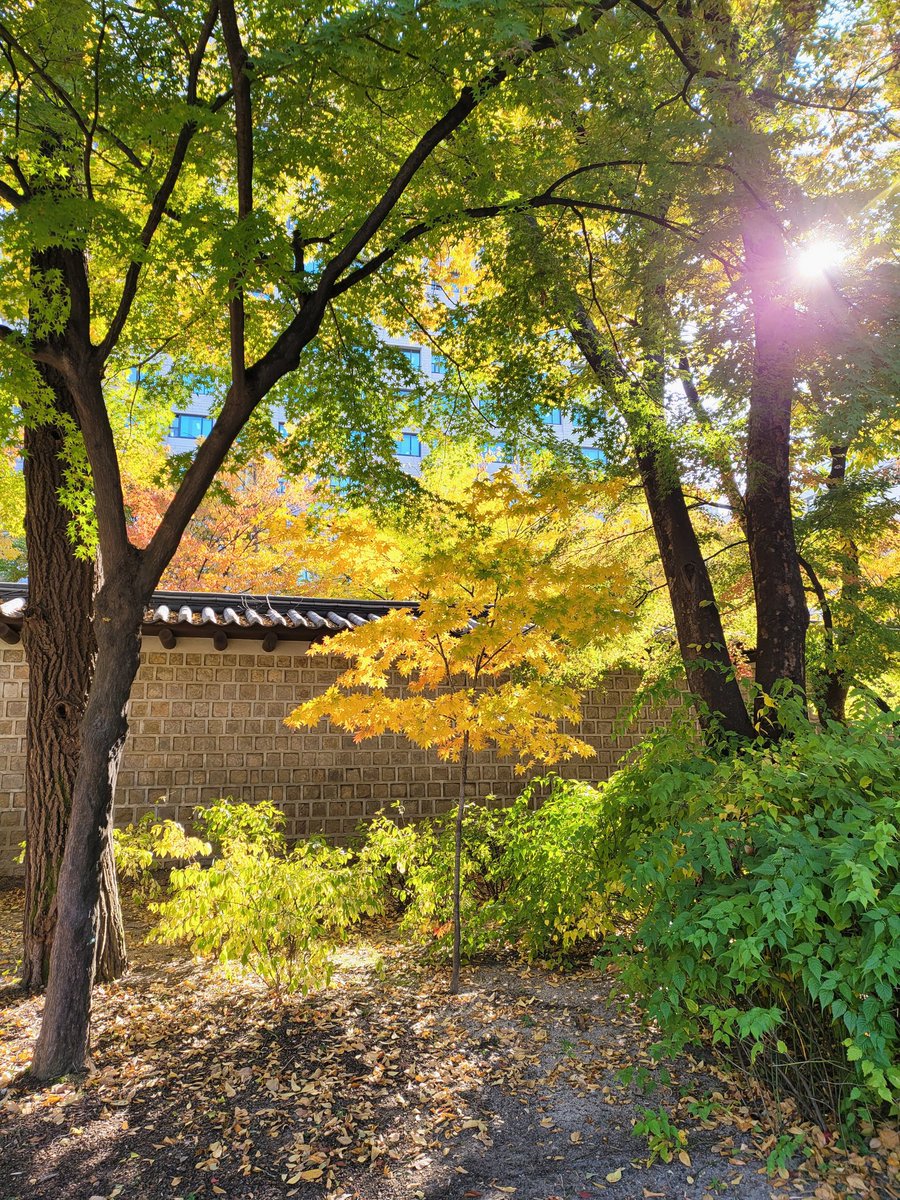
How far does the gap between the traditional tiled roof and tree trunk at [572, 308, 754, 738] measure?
A: 8.63 ft

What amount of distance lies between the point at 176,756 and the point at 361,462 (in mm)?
4214

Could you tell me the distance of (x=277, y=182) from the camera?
180 inches

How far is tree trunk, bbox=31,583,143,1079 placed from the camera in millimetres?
3611

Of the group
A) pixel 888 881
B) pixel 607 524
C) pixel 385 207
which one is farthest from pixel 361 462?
pixel 888 881

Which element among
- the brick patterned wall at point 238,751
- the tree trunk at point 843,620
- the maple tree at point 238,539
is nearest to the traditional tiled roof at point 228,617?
the brick patterned wall at point 238,751

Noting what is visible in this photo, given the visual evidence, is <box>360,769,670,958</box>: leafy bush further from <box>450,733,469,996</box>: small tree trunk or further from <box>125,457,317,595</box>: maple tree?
<box>125,457,317,595</box>: maple tree

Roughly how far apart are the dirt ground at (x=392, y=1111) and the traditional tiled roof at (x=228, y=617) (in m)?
3.42

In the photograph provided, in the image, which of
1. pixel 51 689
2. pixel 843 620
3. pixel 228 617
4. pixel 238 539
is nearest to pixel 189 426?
pixel 238 539

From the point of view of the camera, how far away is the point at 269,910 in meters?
4.16

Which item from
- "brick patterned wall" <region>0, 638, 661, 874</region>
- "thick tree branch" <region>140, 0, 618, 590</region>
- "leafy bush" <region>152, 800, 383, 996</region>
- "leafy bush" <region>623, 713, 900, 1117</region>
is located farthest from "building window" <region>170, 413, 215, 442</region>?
"leafy bush" <region>623, 713, 900, 1117</region>

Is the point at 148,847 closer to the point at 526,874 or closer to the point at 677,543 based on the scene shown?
the point at 526,874

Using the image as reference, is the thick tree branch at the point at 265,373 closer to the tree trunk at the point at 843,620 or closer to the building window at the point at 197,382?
the building window at the point at 197,382

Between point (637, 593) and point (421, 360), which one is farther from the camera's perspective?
point (421, 360)

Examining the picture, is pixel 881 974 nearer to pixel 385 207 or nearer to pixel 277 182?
pixel 385 207
